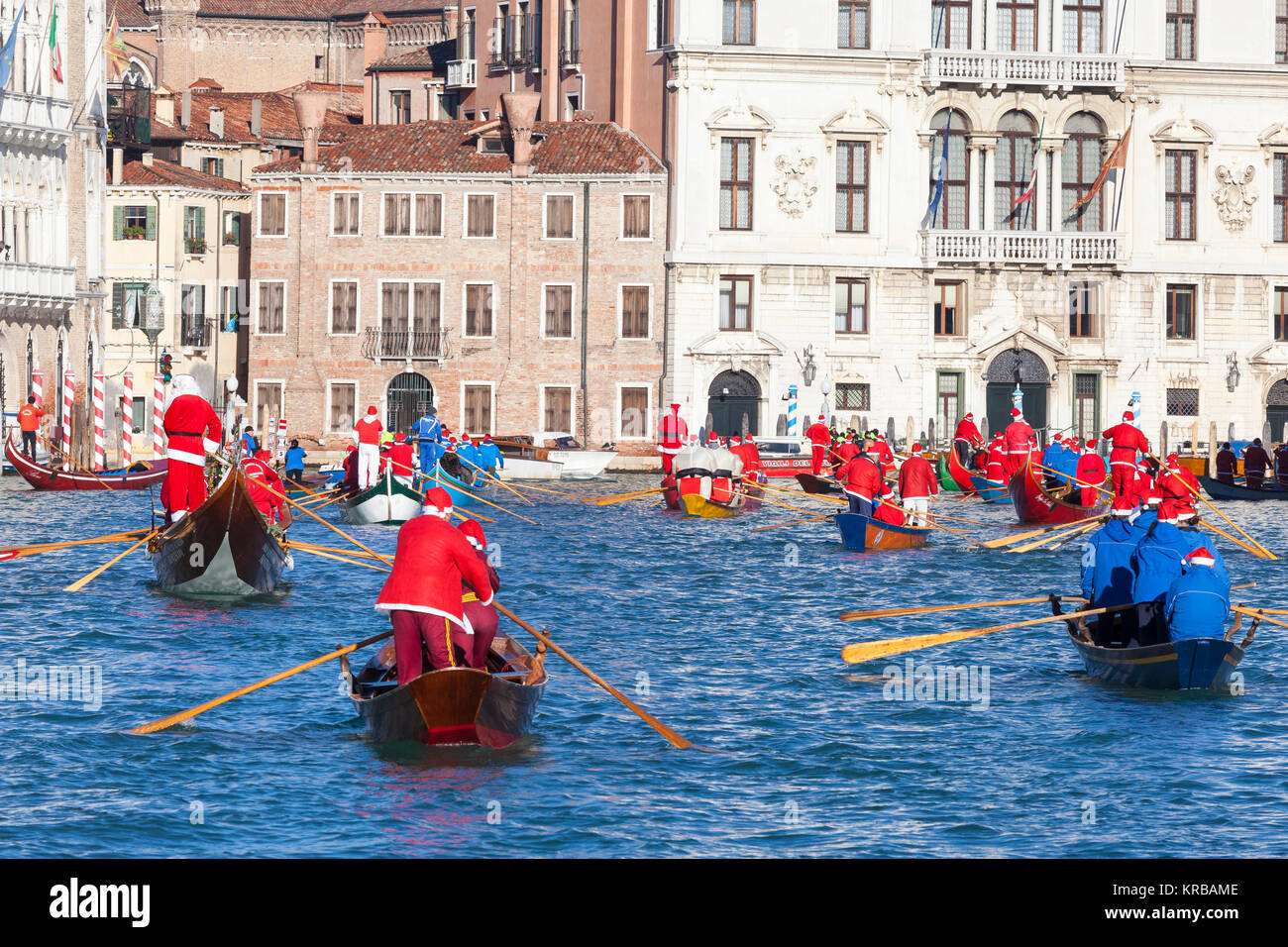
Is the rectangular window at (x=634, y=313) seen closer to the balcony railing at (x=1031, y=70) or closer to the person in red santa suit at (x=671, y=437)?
the balcony railing at (x=1031, y=70)

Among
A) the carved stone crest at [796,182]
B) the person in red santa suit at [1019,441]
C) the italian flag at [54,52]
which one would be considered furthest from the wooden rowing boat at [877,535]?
the italian flag at [54,52]

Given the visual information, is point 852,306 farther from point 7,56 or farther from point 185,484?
point 185,484

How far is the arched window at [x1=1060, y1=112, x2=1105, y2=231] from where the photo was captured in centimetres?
5812

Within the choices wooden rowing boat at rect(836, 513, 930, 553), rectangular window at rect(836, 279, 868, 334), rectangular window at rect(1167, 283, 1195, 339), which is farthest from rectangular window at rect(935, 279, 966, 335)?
wooden rowing boat at rect(836, 513, 930, 553)

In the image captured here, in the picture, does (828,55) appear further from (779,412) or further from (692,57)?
(779,412)

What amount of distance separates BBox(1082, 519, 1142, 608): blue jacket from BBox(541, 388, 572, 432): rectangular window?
38.3 metres

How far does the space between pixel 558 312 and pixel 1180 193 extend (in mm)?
17117

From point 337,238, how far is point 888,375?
50.0ft

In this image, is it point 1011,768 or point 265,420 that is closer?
point 1011,768

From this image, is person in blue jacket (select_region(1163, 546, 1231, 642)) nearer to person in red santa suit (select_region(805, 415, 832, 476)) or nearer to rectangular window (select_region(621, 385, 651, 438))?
person in red santa suit (select_region(805, 415, 832, 476))

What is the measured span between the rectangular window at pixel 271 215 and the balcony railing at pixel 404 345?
377 cm
